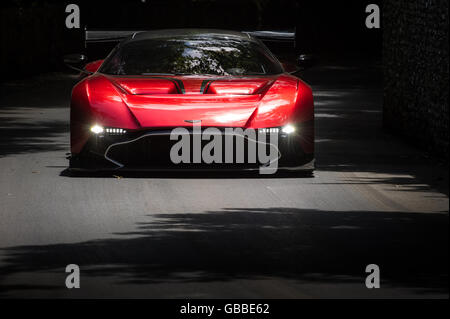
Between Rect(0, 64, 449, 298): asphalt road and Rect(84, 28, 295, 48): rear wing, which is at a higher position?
Rect(84, 28, 295, 48): rear wing

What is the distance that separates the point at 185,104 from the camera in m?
10.4

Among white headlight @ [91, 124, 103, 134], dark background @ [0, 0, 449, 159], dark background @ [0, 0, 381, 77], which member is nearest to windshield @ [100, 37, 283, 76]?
white headlight @ [91, 124, 103, 134]

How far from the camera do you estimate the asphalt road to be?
21.9 ft

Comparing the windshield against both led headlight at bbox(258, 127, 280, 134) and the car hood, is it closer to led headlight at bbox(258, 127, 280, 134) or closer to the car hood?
the car hood

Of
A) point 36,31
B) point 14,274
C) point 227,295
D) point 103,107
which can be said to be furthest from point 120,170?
point 36,31

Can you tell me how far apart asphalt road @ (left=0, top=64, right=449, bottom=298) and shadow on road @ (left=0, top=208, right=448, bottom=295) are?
0.01 meters

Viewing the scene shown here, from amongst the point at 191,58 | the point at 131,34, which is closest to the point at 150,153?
the point at 191,58

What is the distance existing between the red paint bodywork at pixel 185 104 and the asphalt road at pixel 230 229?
0.58 m

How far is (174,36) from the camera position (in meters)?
12.1

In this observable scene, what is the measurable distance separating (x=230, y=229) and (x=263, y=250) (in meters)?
0.78

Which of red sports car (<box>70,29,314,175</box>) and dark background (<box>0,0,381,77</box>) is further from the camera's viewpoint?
dark background (<box>0,0,381,77</box>)

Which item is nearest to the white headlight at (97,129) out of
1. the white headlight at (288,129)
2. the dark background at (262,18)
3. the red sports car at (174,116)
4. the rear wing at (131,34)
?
the red sports car at (174,116)
